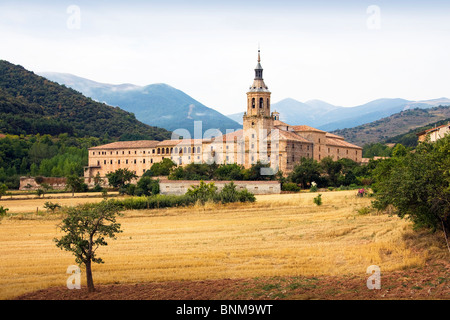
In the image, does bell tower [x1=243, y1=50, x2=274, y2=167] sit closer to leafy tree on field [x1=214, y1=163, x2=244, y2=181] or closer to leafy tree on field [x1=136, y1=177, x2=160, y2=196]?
leafy tree on field [x1=214, y1=163, x2=244, y2=181]

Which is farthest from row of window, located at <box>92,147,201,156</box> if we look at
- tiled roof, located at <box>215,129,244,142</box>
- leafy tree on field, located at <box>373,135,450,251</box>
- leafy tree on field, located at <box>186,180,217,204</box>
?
leafy tree on field, located at <box>373,135,450,251</box>

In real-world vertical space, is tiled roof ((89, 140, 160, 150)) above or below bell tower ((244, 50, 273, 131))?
below

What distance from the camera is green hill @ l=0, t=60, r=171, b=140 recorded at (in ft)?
435

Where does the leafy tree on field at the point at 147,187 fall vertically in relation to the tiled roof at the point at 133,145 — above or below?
below

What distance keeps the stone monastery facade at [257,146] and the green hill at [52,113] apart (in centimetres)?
3659

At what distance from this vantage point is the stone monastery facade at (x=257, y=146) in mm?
81562

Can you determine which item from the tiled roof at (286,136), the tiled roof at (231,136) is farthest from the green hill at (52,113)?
the tiled roof at (286,136)

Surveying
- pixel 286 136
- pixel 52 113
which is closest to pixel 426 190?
pixel 286 136

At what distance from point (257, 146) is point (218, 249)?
5792 centimetres

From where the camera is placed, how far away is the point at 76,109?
543 feet

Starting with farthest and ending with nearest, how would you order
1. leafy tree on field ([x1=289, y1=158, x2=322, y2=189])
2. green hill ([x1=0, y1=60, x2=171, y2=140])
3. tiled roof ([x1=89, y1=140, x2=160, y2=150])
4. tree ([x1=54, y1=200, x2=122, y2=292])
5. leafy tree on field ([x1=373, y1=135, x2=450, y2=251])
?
green hill ([x1=0, y1=60, x2=171, y2=140]), tiled roof ([x1=89, y1=140, x2=160, y2=150]), leafy tree on field ([x1=289, y1=158, x2=322, y2=189]), leafy tree on field ([x1=373, y1=135, x2=450, y2=251]), tree ([x1=54, y1=200, x2=122, y2=292])

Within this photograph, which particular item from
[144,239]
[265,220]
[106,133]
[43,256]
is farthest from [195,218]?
[106,133]

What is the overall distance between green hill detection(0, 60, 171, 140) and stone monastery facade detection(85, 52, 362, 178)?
36592 mm

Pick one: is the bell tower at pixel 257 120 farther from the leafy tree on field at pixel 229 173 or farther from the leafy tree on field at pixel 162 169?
the leafy tree on field at pixel 162 169
